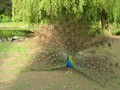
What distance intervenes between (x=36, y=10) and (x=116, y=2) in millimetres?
2683

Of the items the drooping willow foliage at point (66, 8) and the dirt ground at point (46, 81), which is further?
the drooping willow foliage at point (66, 8)

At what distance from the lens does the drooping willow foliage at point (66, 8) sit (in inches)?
372

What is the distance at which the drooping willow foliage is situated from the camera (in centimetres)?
945

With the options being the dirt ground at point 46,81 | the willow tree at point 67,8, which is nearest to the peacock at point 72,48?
the dirt ground at point 46,81

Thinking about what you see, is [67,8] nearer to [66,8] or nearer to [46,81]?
[66,8]

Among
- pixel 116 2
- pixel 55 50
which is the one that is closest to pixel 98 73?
pixel 55 50

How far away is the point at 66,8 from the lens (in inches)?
373

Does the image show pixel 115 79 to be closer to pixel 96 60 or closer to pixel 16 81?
pixel 96 60

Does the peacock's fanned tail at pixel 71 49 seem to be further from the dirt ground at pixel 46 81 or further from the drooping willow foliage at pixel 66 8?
the drooping willow foliage at pixel 66 8

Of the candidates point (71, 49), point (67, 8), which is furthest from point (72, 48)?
point (67, 8)

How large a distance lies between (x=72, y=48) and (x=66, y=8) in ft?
4.45

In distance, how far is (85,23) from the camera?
915 cm

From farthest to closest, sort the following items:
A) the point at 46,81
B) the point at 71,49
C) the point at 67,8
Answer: the point at 67,8, the point at 71,49, the point at 46,81

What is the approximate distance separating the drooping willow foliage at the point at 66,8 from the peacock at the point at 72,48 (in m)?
0.71
